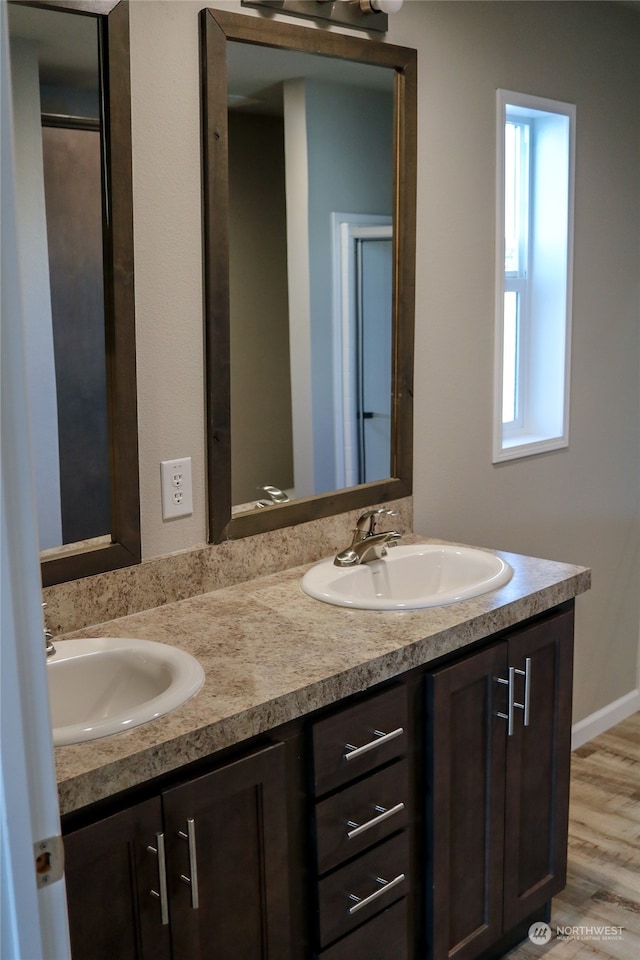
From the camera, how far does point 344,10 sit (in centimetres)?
221

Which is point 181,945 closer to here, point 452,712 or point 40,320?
point 452,712

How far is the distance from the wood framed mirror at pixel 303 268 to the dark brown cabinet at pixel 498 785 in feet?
1.91

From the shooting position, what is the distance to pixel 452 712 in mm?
1930

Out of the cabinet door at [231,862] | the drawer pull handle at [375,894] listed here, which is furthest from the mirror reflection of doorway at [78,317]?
the drawer pull handle at [375,894]

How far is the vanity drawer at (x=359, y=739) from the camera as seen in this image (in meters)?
1.66

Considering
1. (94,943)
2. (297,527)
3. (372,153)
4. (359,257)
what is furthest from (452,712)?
(372,153)

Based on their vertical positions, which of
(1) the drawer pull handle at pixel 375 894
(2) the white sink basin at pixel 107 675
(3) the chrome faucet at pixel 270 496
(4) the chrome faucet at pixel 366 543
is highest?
(3) the chrome faucet at pixel 270 496

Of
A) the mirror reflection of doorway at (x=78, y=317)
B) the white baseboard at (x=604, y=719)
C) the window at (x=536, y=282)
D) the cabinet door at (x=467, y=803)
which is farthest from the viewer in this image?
the white baseboard at (x=604, y=719)

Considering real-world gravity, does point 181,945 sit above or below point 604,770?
above

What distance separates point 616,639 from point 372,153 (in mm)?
2035

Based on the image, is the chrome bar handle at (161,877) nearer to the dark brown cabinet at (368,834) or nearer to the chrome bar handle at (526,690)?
the dark brown cabinet at (368,834)

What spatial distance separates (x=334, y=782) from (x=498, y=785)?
539mm

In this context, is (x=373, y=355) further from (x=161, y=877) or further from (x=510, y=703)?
(x=161, y=877)

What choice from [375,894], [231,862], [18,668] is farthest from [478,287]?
[18,668]
